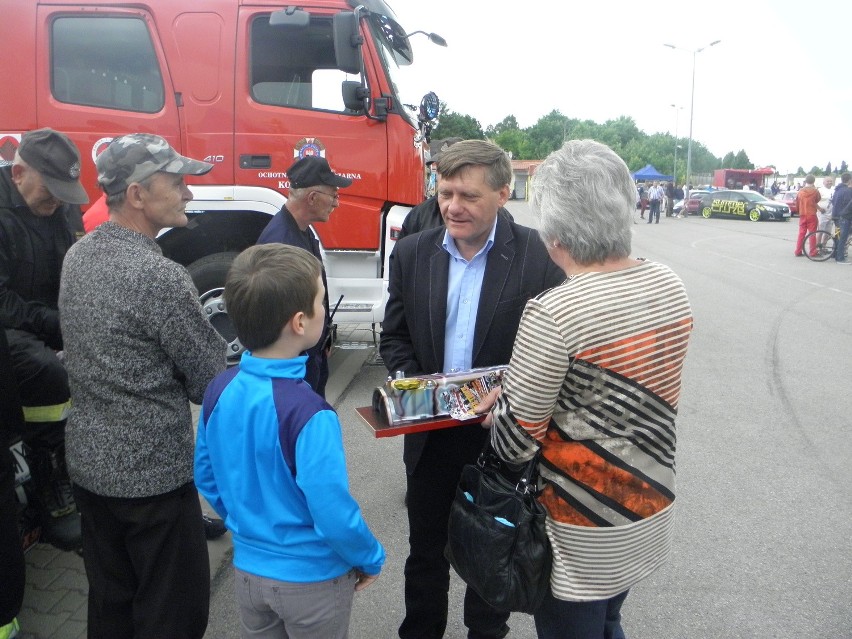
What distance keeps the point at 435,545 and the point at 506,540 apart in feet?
2.76

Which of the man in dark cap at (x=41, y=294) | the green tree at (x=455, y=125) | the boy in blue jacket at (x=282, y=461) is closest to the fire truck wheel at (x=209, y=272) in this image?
the man in dark cap at (x=41, y=294)

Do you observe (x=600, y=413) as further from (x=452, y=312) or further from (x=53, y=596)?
(x=53, y=596)

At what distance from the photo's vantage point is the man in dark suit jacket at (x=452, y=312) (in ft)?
7.38

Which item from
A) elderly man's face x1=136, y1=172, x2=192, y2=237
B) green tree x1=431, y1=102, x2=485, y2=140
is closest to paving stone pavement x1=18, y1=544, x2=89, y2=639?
elderly man's face x1=136, y1=172, x2=192, y2=237

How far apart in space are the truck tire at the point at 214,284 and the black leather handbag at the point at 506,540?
383 centimetres

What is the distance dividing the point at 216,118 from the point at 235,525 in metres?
4.29

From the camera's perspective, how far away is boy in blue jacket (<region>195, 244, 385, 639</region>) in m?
1.60

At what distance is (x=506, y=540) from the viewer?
1712 millimetres

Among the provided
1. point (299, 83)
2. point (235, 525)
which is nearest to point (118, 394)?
point (235, 525)

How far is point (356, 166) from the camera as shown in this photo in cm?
537

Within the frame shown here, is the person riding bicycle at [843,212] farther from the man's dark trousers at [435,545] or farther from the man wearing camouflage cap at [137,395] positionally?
the man wearing camouflage cap at [137,395]

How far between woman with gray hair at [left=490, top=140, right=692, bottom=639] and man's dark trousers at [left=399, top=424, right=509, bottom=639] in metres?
0.65

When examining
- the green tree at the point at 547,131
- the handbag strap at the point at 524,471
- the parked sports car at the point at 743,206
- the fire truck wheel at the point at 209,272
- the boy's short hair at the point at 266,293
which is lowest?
the handbag strap at the point at 524,471

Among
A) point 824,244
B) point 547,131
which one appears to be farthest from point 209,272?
point 547,131
